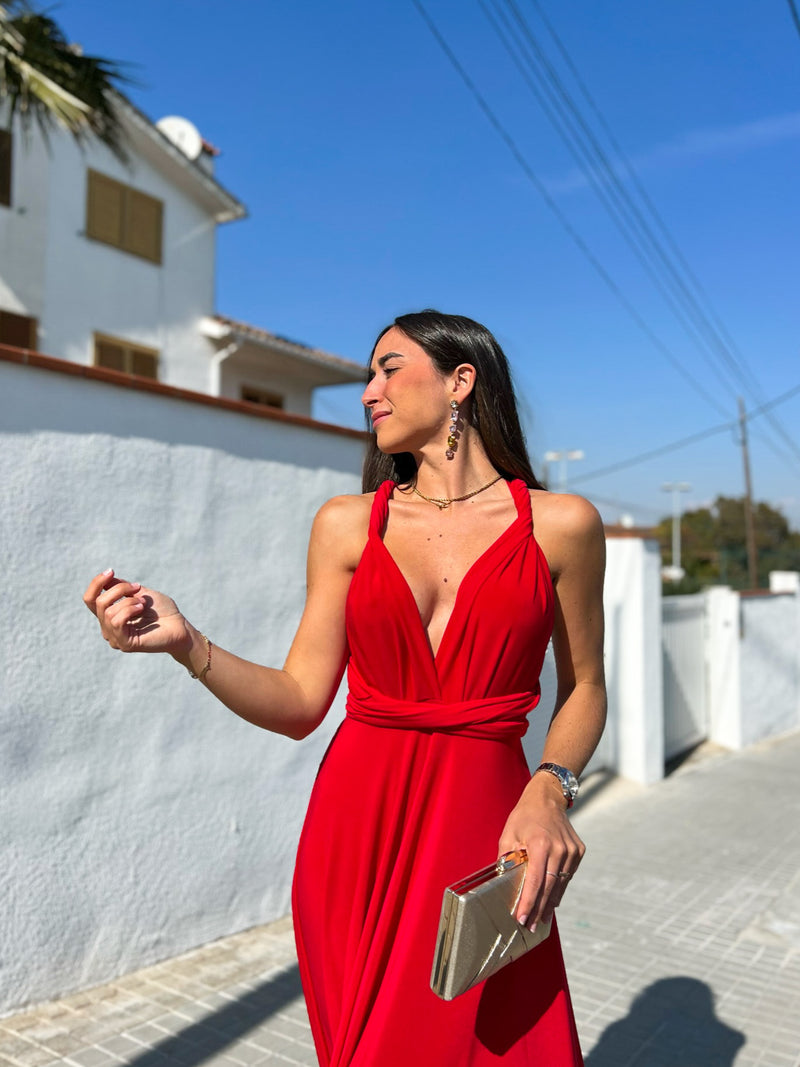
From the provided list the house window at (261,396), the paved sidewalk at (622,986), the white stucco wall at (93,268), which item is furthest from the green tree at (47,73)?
the house window at (261,396)

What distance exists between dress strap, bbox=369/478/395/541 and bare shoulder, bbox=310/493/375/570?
0.02 meters

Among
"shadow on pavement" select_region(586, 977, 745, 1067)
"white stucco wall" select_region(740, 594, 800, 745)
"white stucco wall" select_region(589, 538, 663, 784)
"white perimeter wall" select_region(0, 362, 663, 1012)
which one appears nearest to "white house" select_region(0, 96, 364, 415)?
"white stucco wall" select_region(589, 538, 663, 784)

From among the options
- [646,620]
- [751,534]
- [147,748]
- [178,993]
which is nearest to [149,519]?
[147,748]

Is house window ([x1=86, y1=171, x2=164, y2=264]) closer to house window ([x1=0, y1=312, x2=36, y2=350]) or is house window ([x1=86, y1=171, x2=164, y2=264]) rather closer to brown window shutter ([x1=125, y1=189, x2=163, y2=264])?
brown window shutter ([x1=125, y1=189, x2=163, y2=264])

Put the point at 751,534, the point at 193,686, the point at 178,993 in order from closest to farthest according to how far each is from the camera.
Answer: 1. the point at 178,993
2. the point at 193,686
3. the point at 751,534

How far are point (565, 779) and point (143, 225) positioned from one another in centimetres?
1394

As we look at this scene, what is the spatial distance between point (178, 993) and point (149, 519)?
1.82m

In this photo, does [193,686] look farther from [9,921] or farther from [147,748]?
[9,921]

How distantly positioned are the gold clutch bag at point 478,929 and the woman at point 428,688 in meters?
0.08

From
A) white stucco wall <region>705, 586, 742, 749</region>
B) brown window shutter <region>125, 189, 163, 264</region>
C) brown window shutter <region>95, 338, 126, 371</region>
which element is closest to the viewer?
white stucco wall <region>705, 586, 742, 749</region>

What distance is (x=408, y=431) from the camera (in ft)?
6.08

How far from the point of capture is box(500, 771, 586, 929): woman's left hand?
1.39m

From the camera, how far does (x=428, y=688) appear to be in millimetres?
1683

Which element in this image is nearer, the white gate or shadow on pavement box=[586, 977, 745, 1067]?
shadow on pavement box=[586, 977, 745, 1067]
